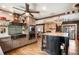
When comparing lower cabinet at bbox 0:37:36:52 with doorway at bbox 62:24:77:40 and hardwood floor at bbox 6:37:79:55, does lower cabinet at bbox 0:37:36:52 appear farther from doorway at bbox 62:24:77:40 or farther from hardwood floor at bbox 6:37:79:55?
doorway at bbox 62:24:77:40

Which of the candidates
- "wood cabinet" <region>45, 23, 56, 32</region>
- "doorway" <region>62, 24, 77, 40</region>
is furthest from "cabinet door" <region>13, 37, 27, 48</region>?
"doorway" <region>62, 24, 77, 40</region>

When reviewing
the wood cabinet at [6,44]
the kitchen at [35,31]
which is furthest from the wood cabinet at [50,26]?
the wood cabinet at [6,44]

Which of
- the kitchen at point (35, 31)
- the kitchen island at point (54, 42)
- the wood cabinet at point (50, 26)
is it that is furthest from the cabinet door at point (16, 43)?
the wood cabinet at point (50, 26)

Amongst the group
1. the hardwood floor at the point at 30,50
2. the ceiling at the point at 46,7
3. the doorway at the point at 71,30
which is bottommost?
the hardwood floor at the point at 30,50

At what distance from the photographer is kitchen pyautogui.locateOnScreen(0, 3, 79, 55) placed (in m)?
2.29

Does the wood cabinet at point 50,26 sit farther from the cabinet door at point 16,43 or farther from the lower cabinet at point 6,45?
the lower cabinet at point 6,45

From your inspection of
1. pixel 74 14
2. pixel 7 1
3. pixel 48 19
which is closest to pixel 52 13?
pixel 48 19

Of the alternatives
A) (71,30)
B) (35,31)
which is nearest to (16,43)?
(35,31)

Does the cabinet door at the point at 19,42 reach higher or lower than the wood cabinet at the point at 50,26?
lower

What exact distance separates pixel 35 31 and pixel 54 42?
39 cm

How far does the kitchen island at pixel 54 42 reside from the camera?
2322mm

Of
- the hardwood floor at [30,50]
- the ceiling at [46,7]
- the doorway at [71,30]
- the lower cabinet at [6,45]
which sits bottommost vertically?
the hardwood floor at [30,50]

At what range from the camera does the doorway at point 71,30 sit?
2.29m

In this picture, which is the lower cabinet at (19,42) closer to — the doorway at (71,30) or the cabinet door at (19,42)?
the cabinet door at (19,42)
